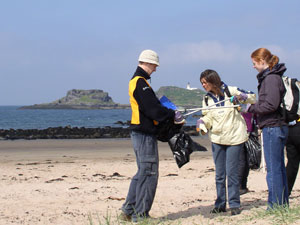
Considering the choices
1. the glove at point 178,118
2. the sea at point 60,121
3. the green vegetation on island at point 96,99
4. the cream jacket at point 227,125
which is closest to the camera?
the glove at point 178,118

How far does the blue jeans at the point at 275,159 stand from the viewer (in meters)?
4.70

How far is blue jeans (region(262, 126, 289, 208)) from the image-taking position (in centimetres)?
470

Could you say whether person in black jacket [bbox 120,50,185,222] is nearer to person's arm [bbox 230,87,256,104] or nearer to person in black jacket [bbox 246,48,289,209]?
person's arm [bbox 230,87,256,104]

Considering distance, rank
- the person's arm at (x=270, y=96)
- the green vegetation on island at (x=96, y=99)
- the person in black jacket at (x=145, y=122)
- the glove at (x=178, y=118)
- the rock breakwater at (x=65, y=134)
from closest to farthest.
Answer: the person's arm at (x=270, y=96), the person in black jacket at (x=145, y=122), the glove at (x=178, y=118), the rock breakwater at (x=65, y=134), the green vegetation on island at (x=96, y=99)

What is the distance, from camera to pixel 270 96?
15.0 ft

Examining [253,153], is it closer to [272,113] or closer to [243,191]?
[243,191]

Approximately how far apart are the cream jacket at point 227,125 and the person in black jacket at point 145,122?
0.50 m

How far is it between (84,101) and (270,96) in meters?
170

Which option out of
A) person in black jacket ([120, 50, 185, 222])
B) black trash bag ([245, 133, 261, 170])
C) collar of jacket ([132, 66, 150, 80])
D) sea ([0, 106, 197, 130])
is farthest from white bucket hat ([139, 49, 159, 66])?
sea ([0, 106, 197, 130])

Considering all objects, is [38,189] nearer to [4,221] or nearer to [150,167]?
[4,221]

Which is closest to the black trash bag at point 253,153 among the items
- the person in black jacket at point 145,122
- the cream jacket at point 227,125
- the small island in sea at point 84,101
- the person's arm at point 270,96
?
the cream jacket at point 227,125

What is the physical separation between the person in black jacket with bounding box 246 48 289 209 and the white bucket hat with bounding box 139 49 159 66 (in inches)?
42.1

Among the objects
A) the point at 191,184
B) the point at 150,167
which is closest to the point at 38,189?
the point at 191,184

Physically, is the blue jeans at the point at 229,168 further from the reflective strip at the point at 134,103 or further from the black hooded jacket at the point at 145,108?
the reflective strip at the point at 134,103
